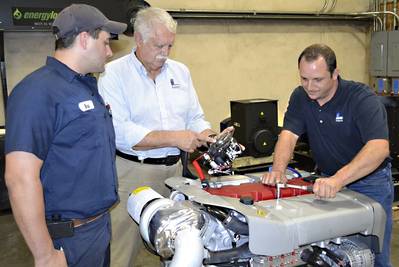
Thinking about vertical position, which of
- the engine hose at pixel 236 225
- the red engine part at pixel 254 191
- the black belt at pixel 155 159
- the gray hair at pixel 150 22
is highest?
the gray hair at pixel 150 22

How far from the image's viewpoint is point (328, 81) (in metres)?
1.96

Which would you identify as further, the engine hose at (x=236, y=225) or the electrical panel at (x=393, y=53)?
the electrical panel at (x=393, y=53)

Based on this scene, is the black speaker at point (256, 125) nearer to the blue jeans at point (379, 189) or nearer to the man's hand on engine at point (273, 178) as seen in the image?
the blue jeans at point (379, 189)

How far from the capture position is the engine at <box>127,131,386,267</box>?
1279mm

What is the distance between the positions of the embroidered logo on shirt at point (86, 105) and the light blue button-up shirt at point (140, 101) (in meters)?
0.51

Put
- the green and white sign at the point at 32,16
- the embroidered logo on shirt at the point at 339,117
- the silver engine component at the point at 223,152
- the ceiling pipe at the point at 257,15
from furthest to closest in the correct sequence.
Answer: the ceiling pipe at the point at 257,15, the green and white sign at the point at 32,16, the embroidered logo on shirt at the point at 339,117, the silver engine component at the point at 223,152

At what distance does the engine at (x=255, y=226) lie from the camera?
128 centimetres

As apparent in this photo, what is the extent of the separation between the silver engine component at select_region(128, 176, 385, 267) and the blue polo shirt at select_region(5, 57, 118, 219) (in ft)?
0.53

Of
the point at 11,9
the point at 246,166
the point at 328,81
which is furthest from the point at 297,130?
the point at 11,9

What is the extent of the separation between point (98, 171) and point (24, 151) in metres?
0.30

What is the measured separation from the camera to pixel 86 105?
1.48m

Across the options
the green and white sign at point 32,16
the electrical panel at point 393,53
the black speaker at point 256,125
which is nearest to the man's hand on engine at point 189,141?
the black speaker at point 256,125

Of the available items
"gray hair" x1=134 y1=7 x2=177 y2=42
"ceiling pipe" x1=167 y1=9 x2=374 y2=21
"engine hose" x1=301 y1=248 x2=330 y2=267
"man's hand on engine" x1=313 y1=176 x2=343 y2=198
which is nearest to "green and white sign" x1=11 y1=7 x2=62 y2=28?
"ceiling pipe" x1=167 y1=9 x2=374 y2=21

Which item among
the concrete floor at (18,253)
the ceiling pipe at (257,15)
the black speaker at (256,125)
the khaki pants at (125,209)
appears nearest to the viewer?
the khaki pants at (125,209)
